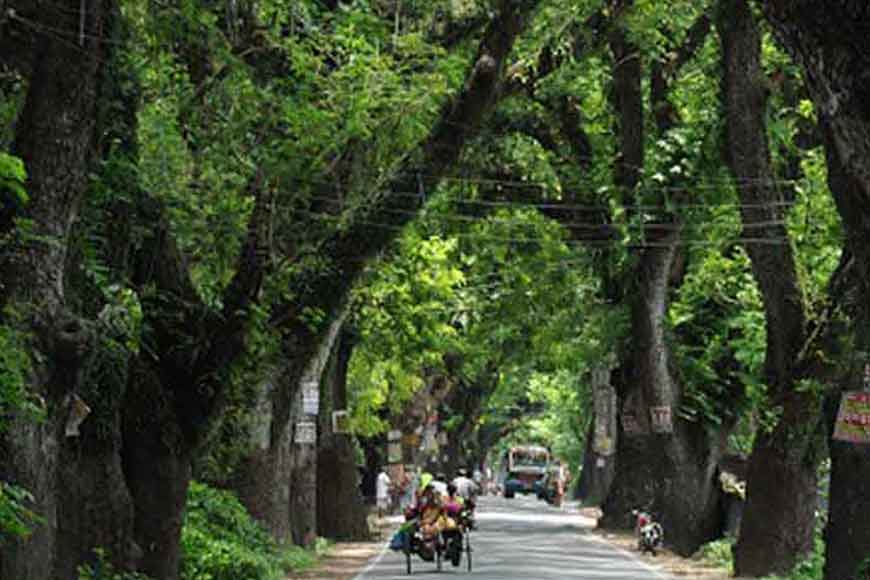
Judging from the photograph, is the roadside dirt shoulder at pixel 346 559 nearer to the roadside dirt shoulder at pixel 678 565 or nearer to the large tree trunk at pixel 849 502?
the roadside dirt shoulder at pixel 678 565

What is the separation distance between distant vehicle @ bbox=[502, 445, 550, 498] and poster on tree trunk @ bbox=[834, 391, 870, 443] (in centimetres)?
8438

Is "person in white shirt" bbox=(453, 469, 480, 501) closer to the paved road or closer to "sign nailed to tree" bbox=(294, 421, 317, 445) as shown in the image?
the paved road

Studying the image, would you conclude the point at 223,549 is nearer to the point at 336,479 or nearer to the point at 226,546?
the point at 226,546

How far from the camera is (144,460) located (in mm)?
18266

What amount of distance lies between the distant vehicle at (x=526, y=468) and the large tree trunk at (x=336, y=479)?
64.3 m

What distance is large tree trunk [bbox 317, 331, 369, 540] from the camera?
38.1 meters

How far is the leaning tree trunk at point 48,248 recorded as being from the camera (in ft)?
40.4

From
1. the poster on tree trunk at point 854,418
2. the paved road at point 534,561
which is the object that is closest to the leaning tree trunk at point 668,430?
the paved road at point 534,561

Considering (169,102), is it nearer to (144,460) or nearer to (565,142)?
(144,460)

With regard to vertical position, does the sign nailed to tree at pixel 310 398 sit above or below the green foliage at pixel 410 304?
below

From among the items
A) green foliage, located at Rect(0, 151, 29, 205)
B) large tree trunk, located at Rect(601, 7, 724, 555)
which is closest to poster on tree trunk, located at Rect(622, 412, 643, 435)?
large tree trunk, located at Rect(601, 7, 724, 555)

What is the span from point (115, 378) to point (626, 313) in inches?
892

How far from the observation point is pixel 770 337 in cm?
2534

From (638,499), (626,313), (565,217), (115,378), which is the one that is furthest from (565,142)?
(115,378)
